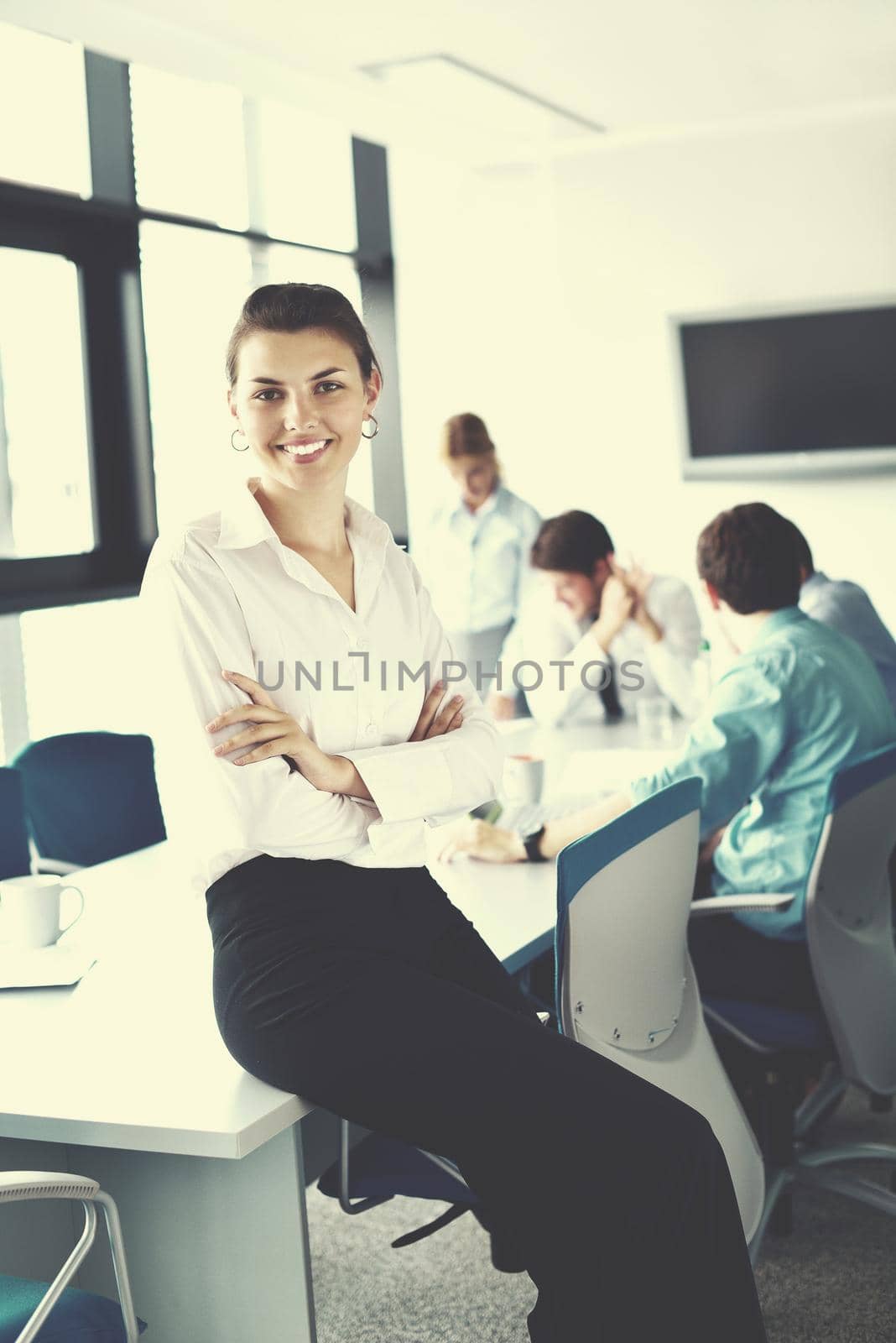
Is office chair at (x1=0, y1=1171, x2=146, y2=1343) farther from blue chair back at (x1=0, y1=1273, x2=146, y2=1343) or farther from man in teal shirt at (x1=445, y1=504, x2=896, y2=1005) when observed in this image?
man in teal shirt at (x1=445, y1=504, x2=896, y2=1005)

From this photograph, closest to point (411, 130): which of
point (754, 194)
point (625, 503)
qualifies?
point (754, 194)

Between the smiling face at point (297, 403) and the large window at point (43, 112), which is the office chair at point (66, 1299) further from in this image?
the large window at point (43, 112)

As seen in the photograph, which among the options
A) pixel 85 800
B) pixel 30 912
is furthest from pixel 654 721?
pixel 30 912

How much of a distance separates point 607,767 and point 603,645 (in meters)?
0.81

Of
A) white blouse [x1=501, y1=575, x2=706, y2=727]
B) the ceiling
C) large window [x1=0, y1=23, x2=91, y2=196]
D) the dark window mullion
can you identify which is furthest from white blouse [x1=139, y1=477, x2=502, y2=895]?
the dark window mullion

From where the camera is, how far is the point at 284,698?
1752 millimetres

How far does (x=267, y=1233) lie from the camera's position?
159 cm

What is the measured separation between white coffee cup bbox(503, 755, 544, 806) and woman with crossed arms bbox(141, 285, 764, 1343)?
841mm

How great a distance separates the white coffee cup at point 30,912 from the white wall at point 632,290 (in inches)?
185

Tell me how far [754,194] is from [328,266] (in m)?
1.97

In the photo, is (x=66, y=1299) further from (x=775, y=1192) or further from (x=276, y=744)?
(x=775, y=1192)

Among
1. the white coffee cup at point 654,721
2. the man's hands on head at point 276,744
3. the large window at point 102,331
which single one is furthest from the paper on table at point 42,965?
the large window at point 102,331

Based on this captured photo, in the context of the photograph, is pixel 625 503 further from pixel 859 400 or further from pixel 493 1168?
pixel 493 1168

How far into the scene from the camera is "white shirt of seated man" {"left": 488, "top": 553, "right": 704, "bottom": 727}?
12.6 feet
